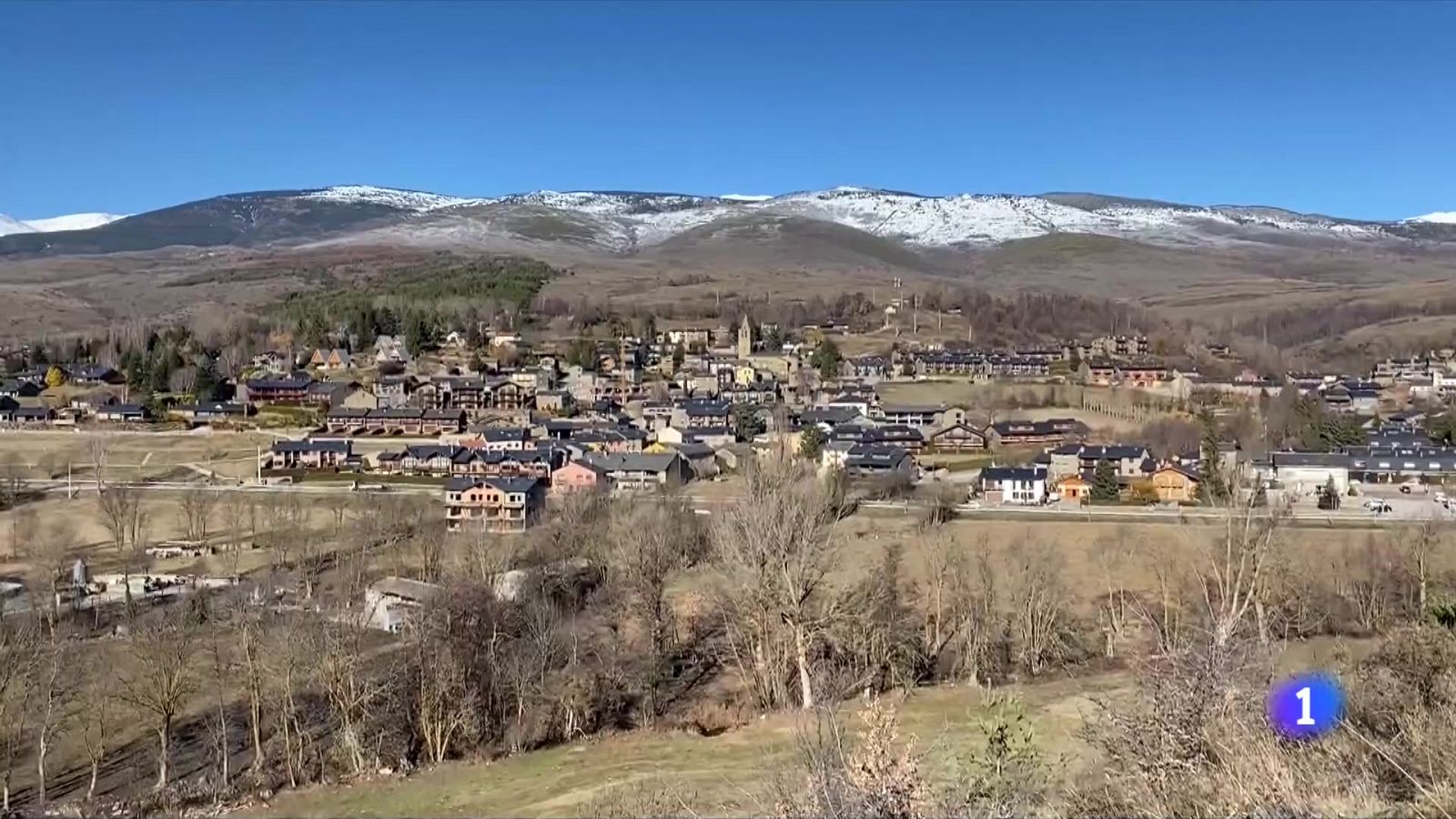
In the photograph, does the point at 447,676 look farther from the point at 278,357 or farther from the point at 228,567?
the point at 278,357

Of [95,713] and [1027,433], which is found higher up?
[1027,433]

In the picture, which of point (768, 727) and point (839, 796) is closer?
point (839, 796)

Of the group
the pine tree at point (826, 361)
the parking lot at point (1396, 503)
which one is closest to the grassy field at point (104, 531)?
the parking lot at point (1396, 503)

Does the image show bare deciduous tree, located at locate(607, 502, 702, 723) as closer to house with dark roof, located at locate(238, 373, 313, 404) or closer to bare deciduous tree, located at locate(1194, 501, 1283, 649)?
bare deciduous tree, located at locate(1194, 501, 1283, 649)

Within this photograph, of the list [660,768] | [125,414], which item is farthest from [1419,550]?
[125,414]

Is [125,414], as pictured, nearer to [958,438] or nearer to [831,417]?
[831,417]

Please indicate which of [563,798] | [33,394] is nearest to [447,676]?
[563,798]
